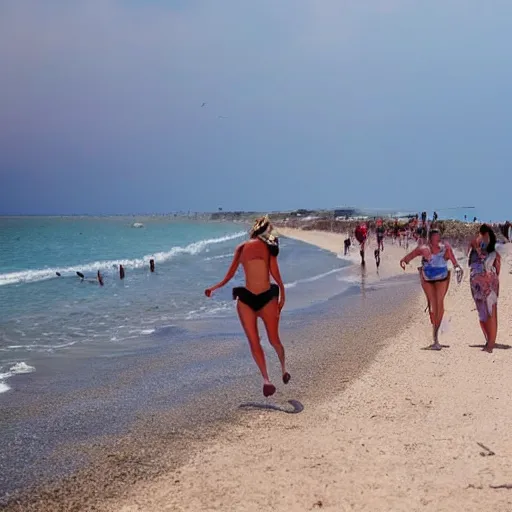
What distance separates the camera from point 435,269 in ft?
33.1

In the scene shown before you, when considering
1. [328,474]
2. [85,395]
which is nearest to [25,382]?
[85,395]

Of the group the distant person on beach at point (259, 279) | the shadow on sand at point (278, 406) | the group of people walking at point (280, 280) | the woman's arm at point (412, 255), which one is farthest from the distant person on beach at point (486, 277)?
the distant person on beach at point (259, 279)

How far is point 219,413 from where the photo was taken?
→ 7.38 m

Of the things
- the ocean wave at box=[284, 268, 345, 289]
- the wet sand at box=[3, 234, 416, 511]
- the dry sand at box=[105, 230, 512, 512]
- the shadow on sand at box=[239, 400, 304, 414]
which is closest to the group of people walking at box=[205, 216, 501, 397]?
the shadow on sand at box=[239, 400, 304, 414]

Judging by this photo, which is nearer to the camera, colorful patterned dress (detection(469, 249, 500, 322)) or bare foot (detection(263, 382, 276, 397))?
bare foot (detection(263, 382, 276, 397))

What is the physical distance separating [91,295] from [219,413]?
56.8ft

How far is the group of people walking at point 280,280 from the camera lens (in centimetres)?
688

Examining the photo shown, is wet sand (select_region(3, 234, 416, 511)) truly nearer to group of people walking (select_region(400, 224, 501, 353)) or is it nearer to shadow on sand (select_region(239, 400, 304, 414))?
shadow on sand (select_region(239, 400, 304, 414))

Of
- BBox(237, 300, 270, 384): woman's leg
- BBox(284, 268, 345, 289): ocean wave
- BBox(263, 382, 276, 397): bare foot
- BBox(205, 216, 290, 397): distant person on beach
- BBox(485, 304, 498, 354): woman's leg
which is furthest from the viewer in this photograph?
BBox(284, 268, 345, 289): ocean wave

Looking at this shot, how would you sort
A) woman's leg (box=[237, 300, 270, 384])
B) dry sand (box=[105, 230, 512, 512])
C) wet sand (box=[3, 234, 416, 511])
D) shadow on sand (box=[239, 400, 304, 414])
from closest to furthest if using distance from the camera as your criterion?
1. dry sand (box=[105, 230, 512, 512])
2. wet sand (box=[3, 234, 416, 511])
3. woman's leg (box=[237, 300, 270, 384])
4. shadow on sand (box=[239, 400, 304, 414])

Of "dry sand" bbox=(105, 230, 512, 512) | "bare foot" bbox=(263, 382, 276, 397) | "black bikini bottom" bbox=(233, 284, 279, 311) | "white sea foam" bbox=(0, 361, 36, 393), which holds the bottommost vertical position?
"white sea foam" bbox=(0, 361, 36, 393)

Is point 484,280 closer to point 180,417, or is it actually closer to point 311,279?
point 180,417

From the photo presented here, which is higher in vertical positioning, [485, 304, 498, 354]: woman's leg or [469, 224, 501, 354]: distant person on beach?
[469, 224, 501, 354]: distant person on beach

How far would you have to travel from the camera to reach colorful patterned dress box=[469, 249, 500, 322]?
981cm
